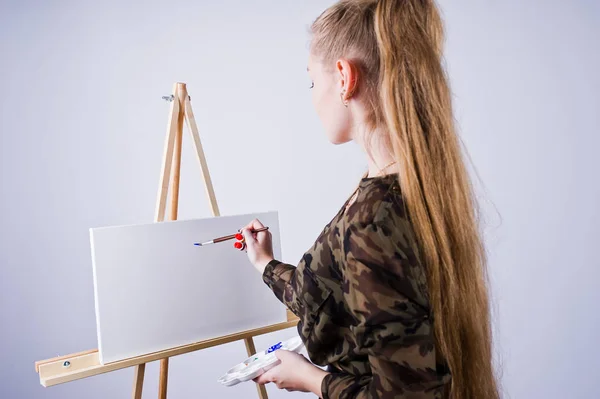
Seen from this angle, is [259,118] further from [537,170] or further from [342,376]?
[342,376]

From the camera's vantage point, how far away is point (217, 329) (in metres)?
1.64

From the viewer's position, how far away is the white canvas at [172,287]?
4.76 ft

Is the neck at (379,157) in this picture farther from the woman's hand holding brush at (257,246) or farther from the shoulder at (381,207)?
the woman's hand holding brush at (257,246)

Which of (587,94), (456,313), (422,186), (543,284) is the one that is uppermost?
(587,94)

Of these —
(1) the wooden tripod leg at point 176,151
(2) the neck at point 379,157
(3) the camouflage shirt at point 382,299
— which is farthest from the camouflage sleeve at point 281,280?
→ (1) the wooden tripod leg at point 176,151

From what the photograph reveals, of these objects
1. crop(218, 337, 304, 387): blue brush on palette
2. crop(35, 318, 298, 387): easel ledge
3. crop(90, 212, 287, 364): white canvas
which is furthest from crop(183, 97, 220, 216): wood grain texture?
crop(218, 337, 304, 387): blue brush on palette

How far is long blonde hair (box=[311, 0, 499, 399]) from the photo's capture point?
93 cm

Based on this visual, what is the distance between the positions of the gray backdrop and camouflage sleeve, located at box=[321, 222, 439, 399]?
143 centimetres

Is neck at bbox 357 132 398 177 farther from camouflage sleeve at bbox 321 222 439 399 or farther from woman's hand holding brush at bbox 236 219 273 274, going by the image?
woman's hand holding brush at bbox 236 219 273 274

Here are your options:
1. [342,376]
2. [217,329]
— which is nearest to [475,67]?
[217,329]

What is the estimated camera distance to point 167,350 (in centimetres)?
154

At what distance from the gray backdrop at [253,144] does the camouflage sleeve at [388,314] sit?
1.43m

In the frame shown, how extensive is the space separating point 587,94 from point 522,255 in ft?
2.24

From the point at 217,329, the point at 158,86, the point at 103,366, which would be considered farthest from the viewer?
the point at 158,86
